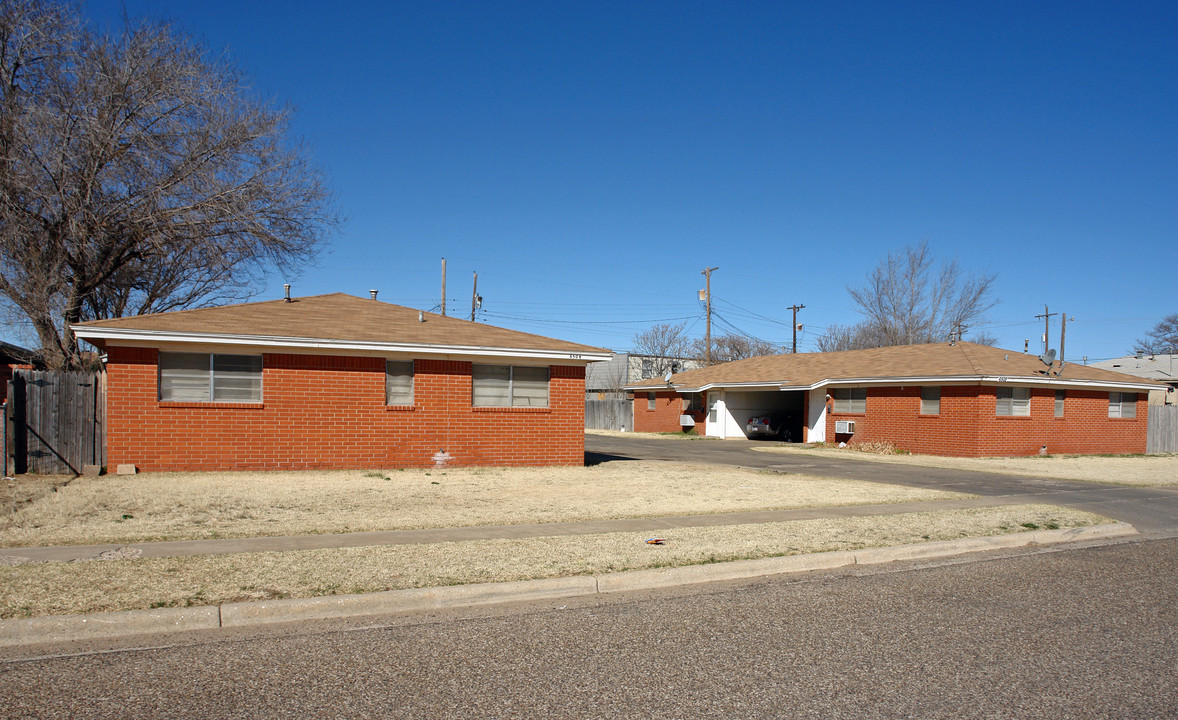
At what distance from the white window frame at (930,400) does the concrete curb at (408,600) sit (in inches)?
738

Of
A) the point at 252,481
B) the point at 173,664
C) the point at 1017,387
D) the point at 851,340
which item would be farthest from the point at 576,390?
the point at 851,340

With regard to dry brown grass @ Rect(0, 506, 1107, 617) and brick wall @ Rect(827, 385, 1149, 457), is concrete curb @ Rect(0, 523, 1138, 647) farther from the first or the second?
brick wall @ Rect(827, 385, 1149, 457)

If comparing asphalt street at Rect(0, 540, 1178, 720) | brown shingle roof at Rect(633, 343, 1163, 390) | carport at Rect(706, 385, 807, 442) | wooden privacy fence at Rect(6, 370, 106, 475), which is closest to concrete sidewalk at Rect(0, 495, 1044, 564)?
asphalt street at Rect(0, 540, 1178, 720)

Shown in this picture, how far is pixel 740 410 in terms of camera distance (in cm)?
3688

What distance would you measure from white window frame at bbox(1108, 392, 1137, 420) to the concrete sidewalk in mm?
20628

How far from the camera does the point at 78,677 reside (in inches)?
193

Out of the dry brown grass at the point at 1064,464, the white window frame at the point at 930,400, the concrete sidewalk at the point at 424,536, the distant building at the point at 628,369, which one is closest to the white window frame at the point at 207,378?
the concrete sidewalk at the point at 424,536

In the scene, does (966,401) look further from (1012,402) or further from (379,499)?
(379,499)

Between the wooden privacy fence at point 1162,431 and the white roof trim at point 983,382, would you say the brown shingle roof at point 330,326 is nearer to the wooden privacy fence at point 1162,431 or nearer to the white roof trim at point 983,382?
the white roof trim at point 983,382

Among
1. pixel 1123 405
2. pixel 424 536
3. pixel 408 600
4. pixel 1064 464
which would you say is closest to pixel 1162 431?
pixel 1123 405

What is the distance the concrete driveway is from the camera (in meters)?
13.1

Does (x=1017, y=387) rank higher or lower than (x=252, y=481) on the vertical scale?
higher

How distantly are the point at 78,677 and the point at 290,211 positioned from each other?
61.0ft

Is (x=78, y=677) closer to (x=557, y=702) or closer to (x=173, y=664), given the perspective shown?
(x=173, y=664)
